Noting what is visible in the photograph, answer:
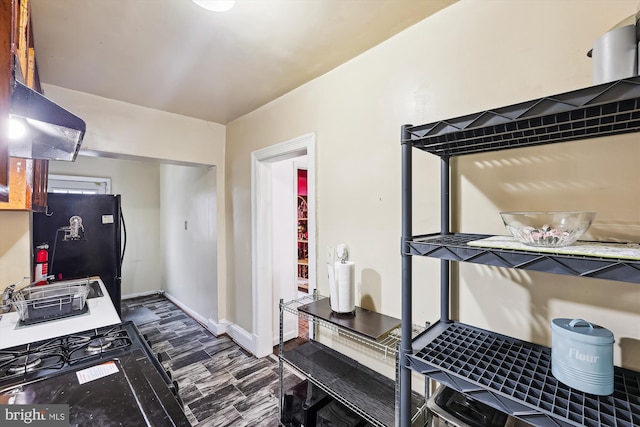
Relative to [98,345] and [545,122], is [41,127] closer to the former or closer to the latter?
[98,345]

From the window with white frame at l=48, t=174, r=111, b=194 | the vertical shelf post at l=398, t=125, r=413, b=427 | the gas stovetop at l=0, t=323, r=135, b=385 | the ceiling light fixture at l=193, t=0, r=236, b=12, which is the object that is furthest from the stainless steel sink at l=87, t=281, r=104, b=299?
the window with white frame at l=48, t=174, r=111, b=194

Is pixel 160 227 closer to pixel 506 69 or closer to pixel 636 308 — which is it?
pixel 506 69

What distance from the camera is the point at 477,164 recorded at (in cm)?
123

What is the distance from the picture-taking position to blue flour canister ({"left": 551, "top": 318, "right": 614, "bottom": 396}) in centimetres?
72

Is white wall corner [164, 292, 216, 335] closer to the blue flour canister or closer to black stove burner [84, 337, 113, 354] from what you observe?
black stove burner [84, 337, 113, 354]

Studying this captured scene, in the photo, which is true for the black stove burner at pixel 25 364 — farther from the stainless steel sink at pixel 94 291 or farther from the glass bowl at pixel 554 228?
the glass bowl at pixel 554 228

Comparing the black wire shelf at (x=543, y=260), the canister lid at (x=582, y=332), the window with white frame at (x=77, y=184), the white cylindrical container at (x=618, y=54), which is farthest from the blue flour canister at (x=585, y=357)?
the window with white frame at (x=77, y=184)

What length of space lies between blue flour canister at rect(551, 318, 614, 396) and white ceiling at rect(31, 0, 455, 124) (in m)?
1.41

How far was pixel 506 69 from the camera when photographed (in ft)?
3.75

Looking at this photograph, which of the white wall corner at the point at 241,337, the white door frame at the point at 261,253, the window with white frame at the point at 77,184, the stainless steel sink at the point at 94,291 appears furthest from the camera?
the window with white frame at the point at 77,184

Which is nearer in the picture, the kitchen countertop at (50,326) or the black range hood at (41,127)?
the black range hood at (41,127)

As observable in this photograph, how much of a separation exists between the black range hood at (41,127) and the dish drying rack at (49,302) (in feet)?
2.67

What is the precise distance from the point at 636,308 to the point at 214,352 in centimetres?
304

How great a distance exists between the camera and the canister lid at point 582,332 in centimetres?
72
